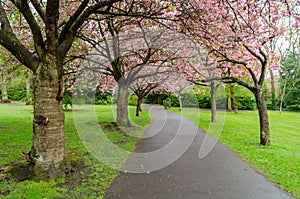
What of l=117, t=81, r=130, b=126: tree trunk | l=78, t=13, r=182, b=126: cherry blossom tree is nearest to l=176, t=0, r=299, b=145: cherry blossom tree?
l=78, t=13, r=182, b=126: cherry blossom tree

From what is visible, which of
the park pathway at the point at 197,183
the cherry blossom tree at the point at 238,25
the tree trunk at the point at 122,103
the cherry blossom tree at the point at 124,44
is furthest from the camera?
the tree trunk at the point at 122,103

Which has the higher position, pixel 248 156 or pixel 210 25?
pixel 210 25

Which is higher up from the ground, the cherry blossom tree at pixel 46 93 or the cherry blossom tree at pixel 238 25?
the cherry blossom tree at pixel 238 25

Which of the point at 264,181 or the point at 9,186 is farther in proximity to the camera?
the point at 264,181

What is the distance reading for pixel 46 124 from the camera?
4.49 m

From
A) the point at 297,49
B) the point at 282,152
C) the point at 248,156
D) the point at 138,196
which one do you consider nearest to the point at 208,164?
the point at 248,156

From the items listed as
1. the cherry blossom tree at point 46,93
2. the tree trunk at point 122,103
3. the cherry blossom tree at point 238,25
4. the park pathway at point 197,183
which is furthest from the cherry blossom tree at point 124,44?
the park pathway at point 197,183

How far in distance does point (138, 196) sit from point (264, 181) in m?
2.74

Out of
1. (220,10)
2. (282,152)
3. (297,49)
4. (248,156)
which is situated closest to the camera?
(220,10)

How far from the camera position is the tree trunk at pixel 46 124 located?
448cm

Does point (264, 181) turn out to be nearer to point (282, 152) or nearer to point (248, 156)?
point (248, 156)

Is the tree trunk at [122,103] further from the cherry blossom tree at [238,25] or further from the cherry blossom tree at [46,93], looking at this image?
the cherry blossom tree at [46,93]

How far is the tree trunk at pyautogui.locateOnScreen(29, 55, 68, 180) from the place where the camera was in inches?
176

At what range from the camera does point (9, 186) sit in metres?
3.99
